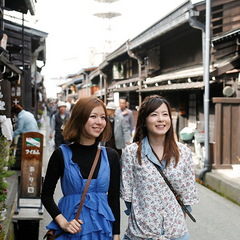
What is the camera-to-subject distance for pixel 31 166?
562cm

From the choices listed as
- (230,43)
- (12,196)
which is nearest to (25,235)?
(12,196)

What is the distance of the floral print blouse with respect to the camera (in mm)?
2646

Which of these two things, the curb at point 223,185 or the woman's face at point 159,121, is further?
the curb at point 223,185

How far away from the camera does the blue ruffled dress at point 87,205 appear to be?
246 centimetres

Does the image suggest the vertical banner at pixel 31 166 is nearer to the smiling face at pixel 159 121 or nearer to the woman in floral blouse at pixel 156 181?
the woman in floral blouse at pixel 156 181

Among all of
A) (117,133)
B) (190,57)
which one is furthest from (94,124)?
(190,57)

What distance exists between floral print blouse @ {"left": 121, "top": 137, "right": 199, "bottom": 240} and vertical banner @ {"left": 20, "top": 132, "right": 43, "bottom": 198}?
3.17 metres

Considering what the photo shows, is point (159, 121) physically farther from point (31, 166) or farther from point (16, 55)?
point (16, 55)

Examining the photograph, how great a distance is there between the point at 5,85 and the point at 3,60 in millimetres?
545

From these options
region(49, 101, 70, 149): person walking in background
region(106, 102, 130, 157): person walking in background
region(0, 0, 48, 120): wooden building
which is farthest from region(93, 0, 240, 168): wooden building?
region(0, 0, 48, 120): wooden building

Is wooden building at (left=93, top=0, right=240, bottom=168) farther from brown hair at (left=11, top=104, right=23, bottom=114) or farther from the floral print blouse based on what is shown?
the floral print blouse

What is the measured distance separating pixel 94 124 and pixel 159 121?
55 cm

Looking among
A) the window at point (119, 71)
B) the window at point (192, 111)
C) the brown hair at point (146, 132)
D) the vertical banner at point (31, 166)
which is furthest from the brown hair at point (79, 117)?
the window at point (119, 71)

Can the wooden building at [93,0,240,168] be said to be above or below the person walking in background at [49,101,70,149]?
above
